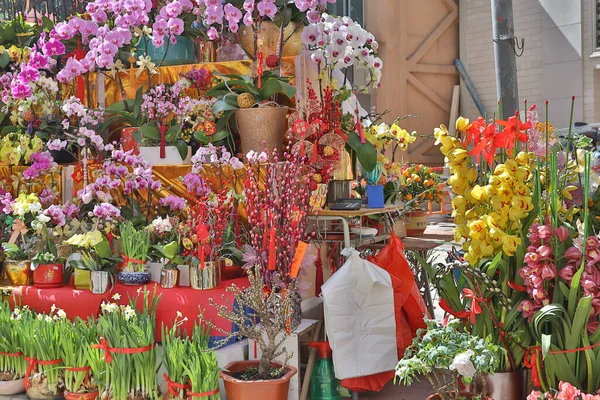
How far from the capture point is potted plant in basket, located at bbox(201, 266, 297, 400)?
2.98 meters

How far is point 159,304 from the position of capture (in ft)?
11.5

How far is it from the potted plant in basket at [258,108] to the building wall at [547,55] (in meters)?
7.68

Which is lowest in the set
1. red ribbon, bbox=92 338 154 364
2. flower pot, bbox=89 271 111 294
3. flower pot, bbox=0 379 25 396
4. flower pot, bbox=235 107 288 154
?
flower pot, bbox=0 379 25 396

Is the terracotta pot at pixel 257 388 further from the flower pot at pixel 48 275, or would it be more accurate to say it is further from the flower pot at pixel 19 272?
the flower pot at pixel 19 272

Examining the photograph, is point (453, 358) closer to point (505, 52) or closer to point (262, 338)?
point (262, 338)

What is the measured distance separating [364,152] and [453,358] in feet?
5.87

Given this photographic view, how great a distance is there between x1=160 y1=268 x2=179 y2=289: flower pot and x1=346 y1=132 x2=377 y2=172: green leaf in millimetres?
1252

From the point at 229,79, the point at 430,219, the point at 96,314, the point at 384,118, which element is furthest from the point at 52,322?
the point at 384,118

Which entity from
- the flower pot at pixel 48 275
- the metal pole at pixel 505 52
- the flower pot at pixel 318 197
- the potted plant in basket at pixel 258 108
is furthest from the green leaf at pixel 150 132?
the metal pole at pixel 505 52

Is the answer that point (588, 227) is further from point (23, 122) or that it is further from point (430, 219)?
point (430, 219)

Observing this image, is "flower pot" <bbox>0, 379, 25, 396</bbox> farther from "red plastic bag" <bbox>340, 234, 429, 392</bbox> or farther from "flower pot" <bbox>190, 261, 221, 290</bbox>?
"red plastic bag" <bbox>340, 234, 429, 392</bbox>

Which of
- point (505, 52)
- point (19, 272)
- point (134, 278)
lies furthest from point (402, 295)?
point (505, 52)

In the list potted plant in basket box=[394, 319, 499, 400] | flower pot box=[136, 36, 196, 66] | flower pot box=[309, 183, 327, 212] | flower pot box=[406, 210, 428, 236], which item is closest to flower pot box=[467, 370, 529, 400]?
potted plant in basket box=[394, 319, 499, 400]

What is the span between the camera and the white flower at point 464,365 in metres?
2.48
